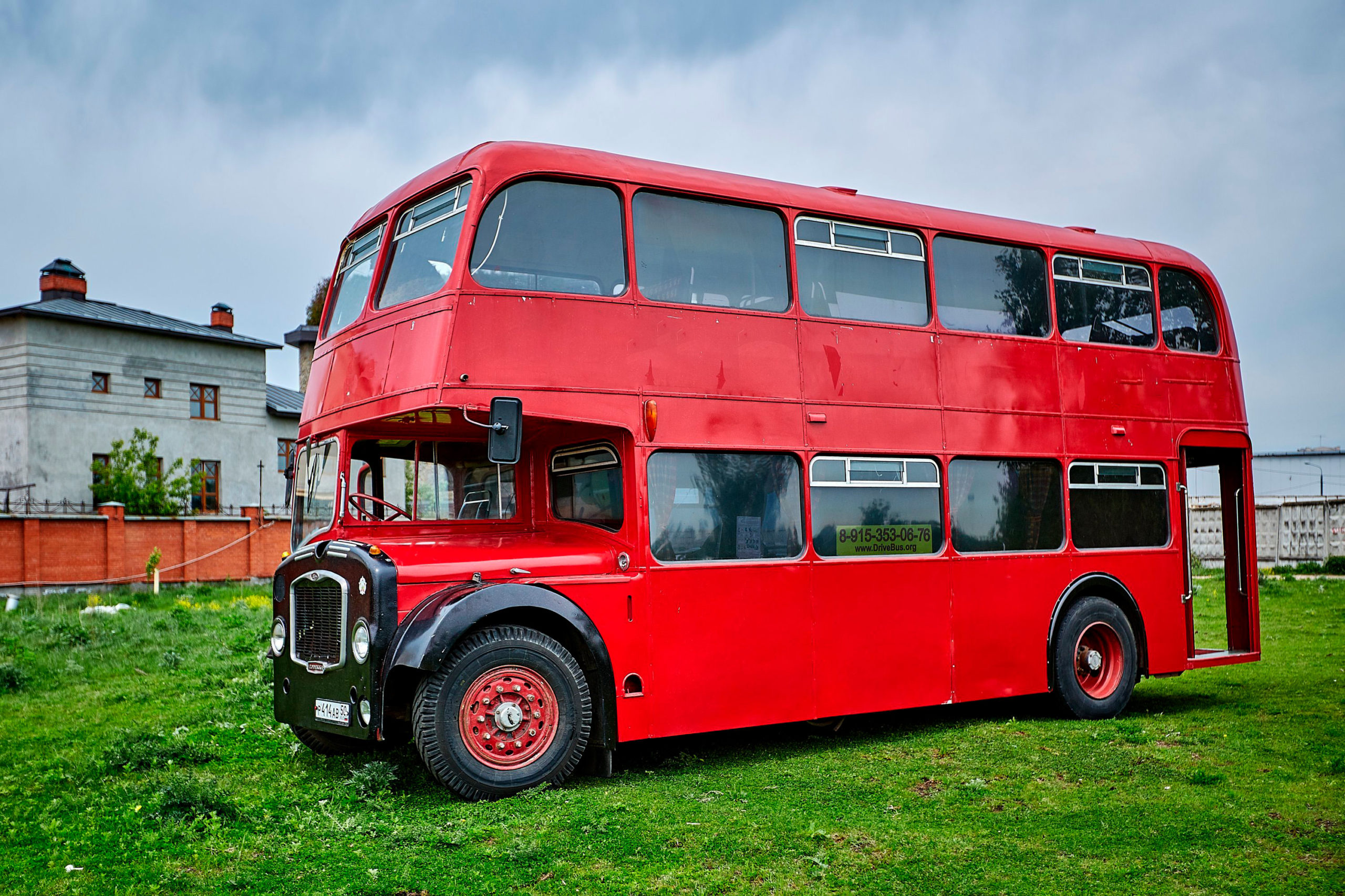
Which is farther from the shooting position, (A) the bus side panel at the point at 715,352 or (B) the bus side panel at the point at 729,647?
(A) the bus side panel at the point at 715,352

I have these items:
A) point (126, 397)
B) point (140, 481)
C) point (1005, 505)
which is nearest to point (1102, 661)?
point (1005, 505)

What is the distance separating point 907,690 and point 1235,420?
498 centimetres

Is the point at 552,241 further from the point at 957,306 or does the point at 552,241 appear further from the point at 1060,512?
the point at 1060,512

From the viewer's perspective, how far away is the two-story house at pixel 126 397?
107 ft

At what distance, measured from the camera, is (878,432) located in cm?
901

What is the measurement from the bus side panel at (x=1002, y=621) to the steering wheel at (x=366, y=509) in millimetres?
4548

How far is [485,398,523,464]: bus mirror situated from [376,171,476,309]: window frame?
0.89 meters

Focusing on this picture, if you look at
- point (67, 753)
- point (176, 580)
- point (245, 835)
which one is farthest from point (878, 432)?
point (176, 580)

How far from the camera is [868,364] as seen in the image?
29.5 feet

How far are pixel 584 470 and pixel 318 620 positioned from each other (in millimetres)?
2124

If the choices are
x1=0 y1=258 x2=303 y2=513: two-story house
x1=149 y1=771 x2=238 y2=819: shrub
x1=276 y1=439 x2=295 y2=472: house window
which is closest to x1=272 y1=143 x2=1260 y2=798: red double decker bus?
x1=149 y1=771 x2=238 y2=819: shrub

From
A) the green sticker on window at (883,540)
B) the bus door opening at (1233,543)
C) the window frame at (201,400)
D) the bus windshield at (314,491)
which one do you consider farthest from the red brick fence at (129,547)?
the bus door opening at (1233,543)

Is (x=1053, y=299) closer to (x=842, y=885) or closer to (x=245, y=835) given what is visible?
(x=842, y=885)

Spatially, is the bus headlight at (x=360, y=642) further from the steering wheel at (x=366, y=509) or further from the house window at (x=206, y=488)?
the house window at (x=206, y=488)
